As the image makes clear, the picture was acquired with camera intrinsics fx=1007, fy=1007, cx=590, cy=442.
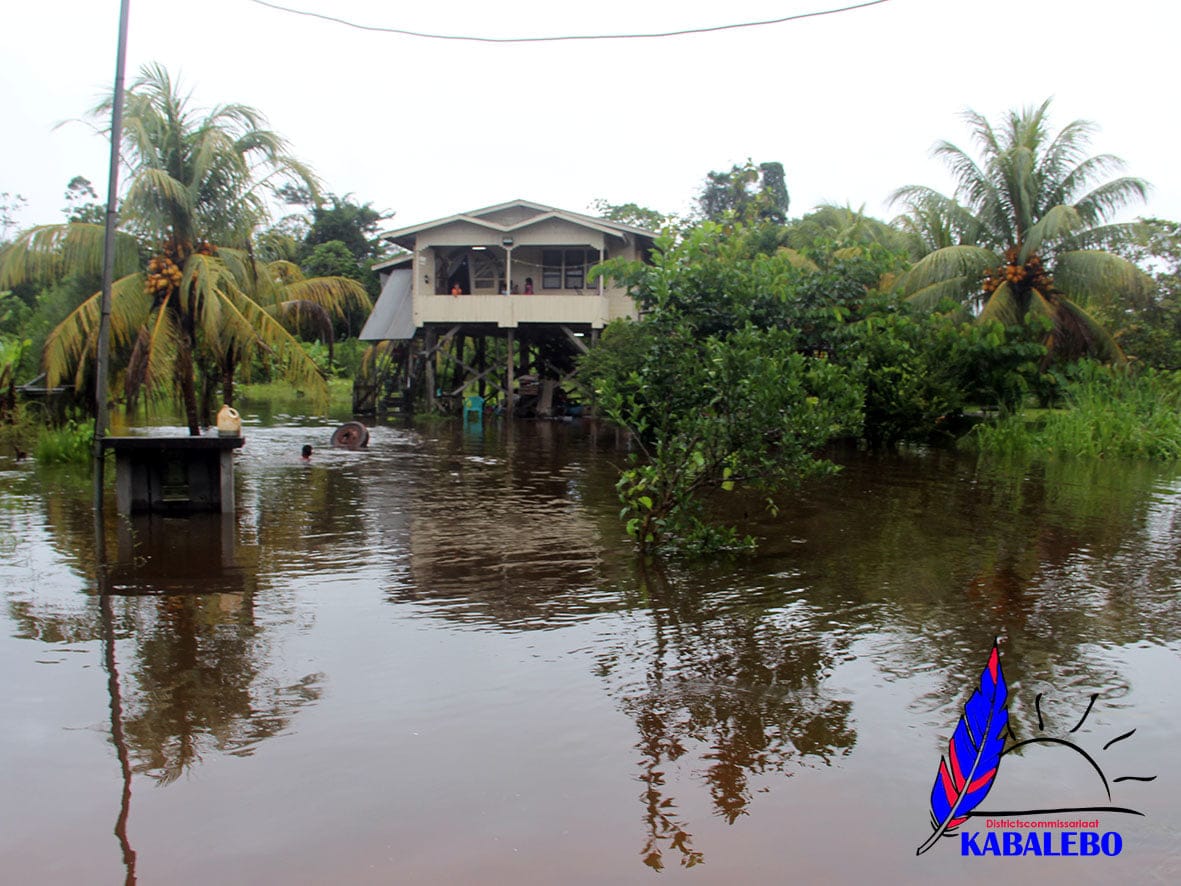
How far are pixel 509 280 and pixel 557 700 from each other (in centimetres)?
2302

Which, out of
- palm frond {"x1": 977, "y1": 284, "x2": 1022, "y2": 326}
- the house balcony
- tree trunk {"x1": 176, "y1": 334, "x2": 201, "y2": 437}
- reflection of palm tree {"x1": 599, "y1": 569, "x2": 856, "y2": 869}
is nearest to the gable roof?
the house balcony

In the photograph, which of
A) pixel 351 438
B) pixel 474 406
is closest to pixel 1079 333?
pixel 474 406

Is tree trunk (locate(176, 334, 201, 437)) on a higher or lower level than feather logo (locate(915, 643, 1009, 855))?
higher

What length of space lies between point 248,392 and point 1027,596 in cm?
3978

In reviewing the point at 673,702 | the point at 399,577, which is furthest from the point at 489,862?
the point at 399,577

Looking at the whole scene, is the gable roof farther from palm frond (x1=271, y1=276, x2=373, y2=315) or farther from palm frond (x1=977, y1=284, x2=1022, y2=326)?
palm frond (x1=977, y1=284, x2=1022, y2=326)

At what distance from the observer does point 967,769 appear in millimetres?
4109

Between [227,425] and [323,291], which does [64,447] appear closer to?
[227,425]

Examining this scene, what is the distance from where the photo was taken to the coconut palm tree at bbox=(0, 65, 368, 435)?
45.9 ft

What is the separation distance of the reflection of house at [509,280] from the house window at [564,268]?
0.03 metres

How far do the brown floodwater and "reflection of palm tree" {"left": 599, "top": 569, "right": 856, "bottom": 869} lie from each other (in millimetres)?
22

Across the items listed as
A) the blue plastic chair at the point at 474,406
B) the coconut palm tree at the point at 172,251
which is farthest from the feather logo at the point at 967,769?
the blue plastic chair at the point at 474,406

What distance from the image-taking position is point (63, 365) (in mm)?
14570

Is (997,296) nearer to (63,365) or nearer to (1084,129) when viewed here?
(1084,129)
